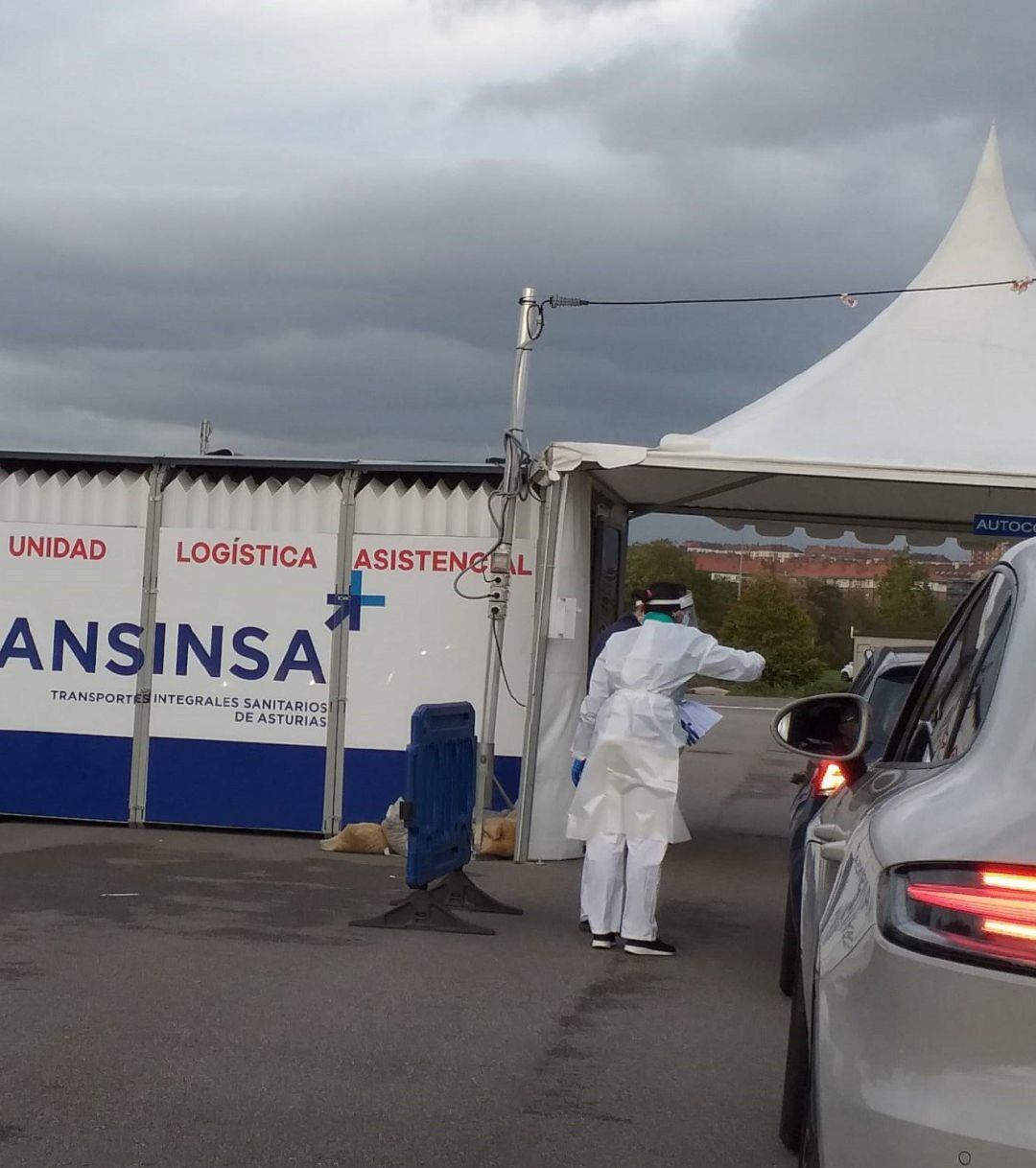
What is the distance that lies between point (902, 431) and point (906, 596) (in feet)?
187

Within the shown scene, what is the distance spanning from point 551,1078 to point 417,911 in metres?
3.29

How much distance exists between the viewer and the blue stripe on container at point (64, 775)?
13.3 meters

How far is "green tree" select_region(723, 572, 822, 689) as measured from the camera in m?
54.1

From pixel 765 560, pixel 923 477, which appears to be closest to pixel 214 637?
pixel 923 477

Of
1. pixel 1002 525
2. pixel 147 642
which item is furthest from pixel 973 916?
pixel 1002 525

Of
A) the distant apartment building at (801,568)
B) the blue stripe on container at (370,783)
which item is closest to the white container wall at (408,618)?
the blue stripe on container at (370,783)

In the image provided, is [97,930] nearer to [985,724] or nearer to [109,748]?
[109,748]

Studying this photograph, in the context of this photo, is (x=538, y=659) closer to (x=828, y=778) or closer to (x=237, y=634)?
(x=237, y=634)

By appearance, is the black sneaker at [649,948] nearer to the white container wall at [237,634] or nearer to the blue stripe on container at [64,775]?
the white container wall at [237,634]

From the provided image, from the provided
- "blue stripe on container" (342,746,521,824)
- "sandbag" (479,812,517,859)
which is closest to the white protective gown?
"sandbag" (479,812,517,859)

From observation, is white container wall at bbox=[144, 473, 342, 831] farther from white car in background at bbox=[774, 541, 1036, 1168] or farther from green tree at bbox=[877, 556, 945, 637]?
green tree at bbox=[877, 556, 945, 637]

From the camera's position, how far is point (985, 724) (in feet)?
9.71

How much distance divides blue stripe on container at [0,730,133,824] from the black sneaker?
224 inches

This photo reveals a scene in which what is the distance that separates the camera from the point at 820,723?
4.91 m
